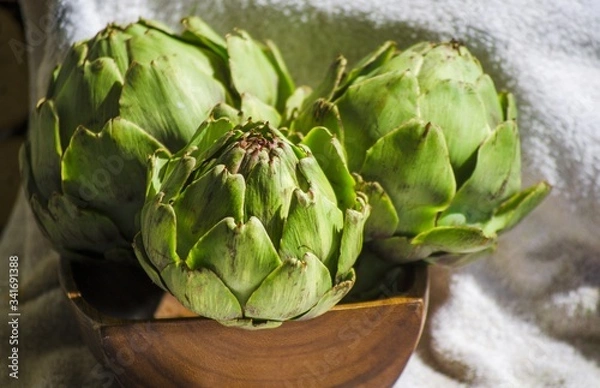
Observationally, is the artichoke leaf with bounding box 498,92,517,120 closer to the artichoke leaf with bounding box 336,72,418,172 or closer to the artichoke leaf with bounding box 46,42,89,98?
the artichoke leaf with bounding box 336,72,418,172

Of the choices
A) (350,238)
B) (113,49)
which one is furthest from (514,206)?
(113,49)

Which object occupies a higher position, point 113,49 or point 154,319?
point 113,49

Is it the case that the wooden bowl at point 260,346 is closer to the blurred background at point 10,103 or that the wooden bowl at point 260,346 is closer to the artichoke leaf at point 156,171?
the artichoke leaf at point 156,171

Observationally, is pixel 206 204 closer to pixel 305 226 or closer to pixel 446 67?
pixel 305 226

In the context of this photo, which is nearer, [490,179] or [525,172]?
[490,179]

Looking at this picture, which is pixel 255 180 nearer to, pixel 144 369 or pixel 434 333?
pixel 144 369
